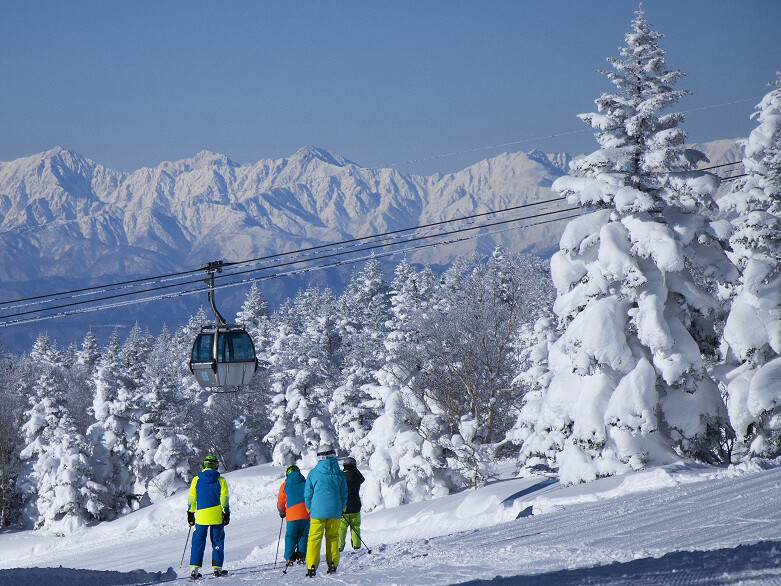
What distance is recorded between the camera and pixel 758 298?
23.5 metres

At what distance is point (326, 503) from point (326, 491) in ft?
0.56

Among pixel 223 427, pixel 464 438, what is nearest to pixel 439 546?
pixel 464 438

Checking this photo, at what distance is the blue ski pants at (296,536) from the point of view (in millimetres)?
16328

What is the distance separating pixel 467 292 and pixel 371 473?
666 inches

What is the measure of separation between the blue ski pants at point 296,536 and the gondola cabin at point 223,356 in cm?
664

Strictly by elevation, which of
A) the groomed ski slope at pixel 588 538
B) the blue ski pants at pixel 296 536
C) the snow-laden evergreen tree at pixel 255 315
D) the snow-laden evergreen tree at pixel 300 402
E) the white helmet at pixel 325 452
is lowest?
the groomed ski slope at pixel 588 538

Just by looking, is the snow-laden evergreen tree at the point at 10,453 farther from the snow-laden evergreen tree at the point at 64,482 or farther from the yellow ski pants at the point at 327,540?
the yellow ski pants at the point at 327,540

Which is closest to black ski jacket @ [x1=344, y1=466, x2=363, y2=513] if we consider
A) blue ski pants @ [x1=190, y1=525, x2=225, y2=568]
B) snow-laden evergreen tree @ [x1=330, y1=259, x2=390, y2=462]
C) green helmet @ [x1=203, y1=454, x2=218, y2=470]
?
blue ski pants @ [x1=190, y1=525, x2=225, y2=568]

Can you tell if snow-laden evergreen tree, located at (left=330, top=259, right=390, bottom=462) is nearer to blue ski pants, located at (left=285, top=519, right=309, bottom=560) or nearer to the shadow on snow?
blue ski pants, located at (left=285, top=519, right=309, bottom=560)

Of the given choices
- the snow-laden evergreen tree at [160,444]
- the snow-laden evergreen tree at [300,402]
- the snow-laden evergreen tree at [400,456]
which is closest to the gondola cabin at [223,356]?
the snow-laden evergreen tree at [400,456]

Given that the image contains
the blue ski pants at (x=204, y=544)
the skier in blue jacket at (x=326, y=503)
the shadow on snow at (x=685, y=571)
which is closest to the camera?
the shadow on snow at (x=685, y=571)

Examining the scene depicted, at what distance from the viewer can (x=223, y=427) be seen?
233ft

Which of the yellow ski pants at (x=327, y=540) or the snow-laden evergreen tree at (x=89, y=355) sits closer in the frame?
the yellow ski pants at (x=327, y=540)

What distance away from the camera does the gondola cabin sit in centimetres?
2238
